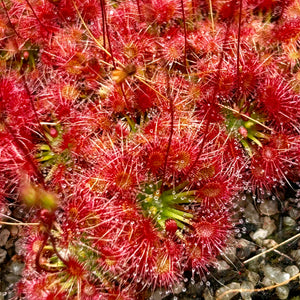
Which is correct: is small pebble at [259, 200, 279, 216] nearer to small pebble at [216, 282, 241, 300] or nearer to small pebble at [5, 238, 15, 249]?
small pebble at [216, 282, 241, 300]

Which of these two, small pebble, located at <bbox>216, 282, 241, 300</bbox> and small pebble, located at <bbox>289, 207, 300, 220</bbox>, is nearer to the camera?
small pebble, located at <bbox>216, 282, 241, 300</bbox>

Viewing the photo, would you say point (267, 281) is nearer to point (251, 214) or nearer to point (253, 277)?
point (253, 277)

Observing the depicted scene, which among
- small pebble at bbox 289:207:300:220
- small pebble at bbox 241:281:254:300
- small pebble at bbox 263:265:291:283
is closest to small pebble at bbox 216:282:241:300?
small pebble at bbox 241:281:254:300

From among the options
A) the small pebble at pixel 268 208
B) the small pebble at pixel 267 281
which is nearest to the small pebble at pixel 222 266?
the small pebble at pixel 267 281

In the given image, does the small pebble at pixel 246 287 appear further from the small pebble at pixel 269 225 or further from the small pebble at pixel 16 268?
the small pebble at pixel 16 268

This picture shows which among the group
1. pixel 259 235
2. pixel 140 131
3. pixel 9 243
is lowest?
pixel 259 235

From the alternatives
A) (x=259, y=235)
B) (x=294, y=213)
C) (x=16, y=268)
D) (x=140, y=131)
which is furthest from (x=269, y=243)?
(x=16, y=268)

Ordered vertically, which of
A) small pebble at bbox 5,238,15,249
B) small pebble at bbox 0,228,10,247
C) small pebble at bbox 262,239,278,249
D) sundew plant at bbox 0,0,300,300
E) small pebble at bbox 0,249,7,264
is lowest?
small pebble at bbox 262,239,278,249

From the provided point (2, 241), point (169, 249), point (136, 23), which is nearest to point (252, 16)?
point (136, 23)
